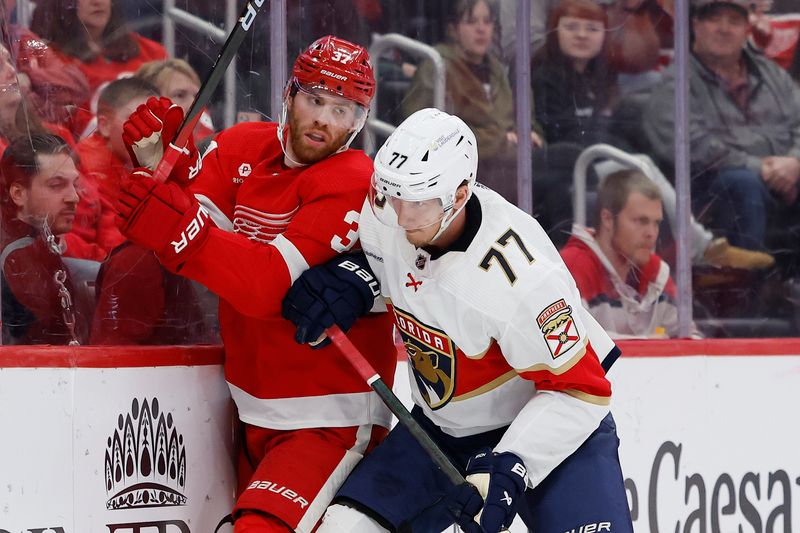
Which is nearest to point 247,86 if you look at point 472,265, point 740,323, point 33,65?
point 33,65

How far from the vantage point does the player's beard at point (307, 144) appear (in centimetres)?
284

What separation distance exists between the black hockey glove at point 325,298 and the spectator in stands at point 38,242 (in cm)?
47

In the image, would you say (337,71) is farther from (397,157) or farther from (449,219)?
(449,219)

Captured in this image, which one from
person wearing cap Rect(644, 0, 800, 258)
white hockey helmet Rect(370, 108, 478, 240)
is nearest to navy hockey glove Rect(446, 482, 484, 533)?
white hockey helmet Rect(370, 108, 478, 240)

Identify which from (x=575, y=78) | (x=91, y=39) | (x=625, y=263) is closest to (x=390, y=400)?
(x=91, y=39)

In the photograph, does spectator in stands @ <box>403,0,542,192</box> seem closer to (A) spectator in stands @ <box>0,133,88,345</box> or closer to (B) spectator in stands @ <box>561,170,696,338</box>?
(B) spectator in stands @ <box>561,170,696,338</box>

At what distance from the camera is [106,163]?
2.86 m

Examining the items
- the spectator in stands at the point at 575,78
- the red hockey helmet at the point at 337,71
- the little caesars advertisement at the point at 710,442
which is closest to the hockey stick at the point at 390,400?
the red hockey helmet at the point at 337,71

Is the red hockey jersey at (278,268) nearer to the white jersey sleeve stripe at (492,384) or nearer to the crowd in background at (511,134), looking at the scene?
the crowd in background at (511,134)

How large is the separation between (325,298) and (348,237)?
0.57 feet

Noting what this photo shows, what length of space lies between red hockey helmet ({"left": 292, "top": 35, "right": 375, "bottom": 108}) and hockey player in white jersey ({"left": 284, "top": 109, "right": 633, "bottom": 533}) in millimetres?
186

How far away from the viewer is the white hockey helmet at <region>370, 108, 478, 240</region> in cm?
257

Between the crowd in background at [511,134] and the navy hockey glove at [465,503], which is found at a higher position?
the crowd in background at [511,134]

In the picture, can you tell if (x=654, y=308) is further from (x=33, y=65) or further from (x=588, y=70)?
(x=33, y=65)
